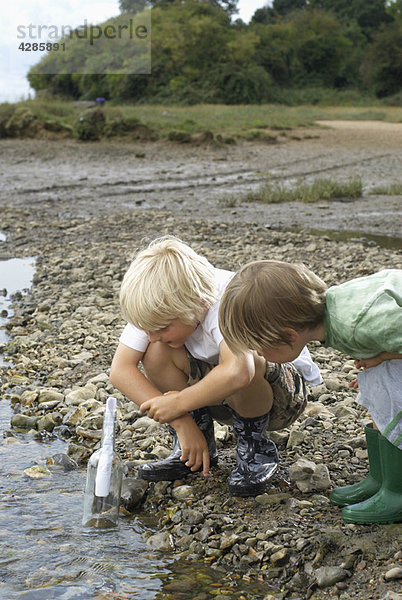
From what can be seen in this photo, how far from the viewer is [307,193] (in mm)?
11070

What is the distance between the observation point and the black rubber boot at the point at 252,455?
2.81m

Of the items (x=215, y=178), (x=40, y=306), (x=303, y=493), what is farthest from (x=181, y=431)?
(x=215, y=178)

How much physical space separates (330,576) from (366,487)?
0.46 meters

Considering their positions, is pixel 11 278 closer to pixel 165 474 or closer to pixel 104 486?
pixel 165 474

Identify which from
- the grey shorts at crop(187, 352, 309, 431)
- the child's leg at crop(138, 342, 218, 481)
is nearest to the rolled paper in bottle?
the child's leg at crop(138, 342, 218, 481)

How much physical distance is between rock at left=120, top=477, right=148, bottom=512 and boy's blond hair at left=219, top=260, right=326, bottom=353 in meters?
0.85

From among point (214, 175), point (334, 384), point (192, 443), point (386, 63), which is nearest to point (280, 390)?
point (192, 443)

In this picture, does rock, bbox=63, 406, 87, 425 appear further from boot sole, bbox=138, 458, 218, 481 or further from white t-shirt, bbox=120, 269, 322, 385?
white t-shirt, bbox=120, 269, 322, 385

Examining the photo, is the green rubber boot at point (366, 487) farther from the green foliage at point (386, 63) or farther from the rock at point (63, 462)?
the green foliage at point (386, 63)

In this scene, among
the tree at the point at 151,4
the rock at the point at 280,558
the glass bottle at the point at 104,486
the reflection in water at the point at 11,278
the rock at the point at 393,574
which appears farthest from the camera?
the tree at the point at 151,4

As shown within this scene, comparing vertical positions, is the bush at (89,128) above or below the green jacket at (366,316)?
above

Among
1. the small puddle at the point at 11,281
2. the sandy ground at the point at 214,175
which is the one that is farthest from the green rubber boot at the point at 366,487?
the sandy ground at the point at 214,175

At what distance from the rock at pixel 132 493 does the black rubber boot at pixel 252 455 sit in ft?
1.19

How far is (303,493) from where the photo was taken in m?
2.78
